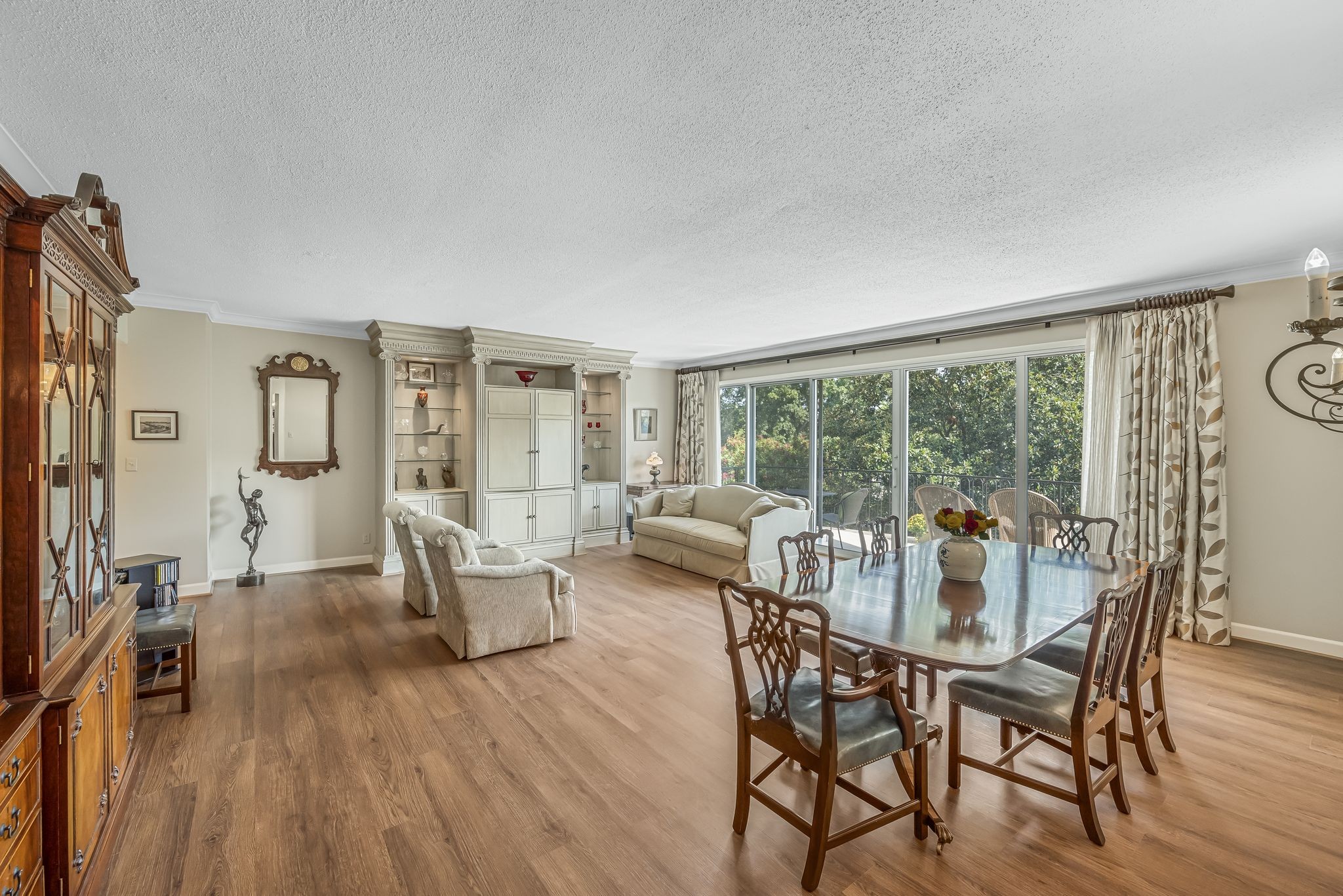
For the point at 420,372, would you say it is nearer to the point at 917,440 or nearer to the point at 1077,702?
the point at 917,440

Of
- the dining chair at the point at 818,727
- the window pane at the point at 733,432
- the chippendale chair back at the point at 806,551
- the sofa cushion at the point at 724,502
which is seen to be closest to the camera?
the dining chair at the point at 818,727

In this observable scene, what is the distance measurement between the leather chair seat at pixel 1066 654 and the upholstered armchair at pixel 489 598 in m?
2.78

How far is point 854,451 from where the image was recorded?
6.58 metres

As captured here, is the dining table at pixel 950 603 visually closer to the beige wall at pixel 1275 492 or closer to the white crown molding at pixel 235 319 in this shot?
the beige wall at pixel 1275 492

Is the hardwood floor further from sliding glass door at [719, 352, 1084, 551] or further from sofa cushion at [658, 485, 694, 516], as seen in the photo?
sofa cushion at [658, 485, 694, 516]

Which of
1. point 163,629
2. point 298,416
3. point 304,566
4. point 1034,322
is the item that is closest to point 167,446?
point 298,416

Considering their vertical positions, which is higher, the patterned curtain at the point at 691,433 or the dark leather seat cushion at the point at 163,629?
the patterned curtain at the point at 691,433

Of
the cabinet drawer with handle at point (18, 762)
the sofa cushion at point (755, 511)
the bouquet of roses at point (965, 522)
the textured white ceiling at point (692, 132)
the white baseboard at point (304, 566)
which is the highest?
the textured white ceiling at point (692, 132)

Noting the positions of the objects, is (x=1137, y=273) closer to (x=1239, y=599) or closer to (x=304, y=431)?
(x=1239, y=599)

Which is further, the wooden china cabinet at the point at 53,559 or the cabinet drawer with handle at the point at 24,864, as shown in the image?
the wooden china cabinet at the point at 53,559

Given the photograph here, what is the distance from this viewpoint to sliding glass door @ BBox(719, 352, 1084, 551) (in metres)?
4.94

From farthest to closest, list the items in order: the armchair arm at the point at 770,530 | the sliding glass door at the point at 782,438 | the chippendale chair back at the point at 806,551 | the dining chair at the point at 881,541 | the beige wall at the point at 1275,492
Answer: the sliding glass door at the point at 782,438
the armchair arm at the point at 770,530
the beige wall at the point at 1275,492
the dining chair at the point at 881,541
the chippendale chair back at the point at 806,551

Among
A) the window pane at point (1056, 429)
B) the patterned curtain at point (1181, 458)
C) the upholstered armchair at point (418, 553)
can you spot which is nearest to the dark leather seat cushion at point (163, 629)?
the upholstered armchair at point (418, 553)

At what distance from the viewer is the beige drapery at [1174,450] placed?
3865 millimetres
